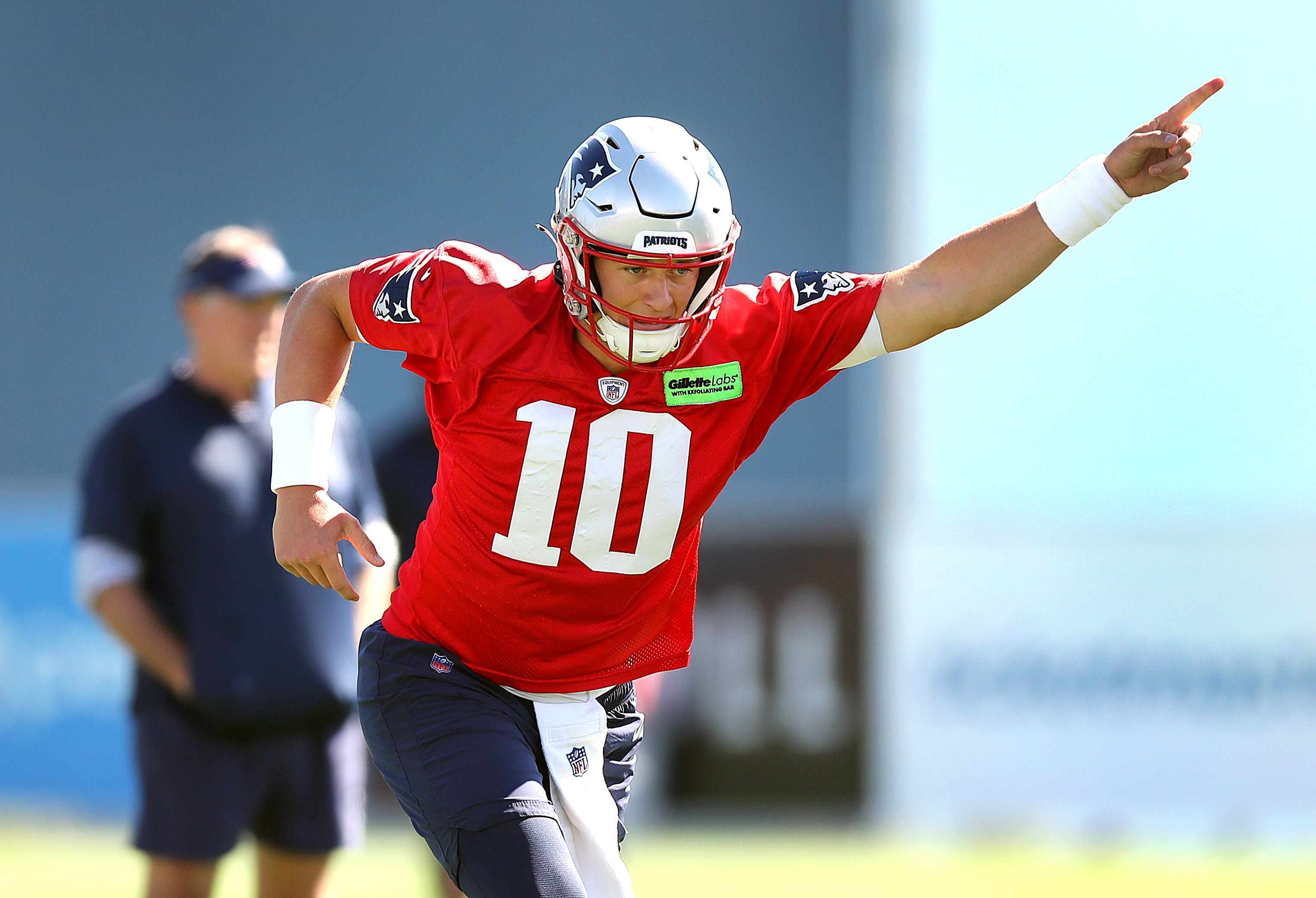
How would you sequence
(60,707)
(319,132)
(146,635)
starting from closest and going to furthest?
1. (146,635)
2. (60,707)
3. (319,132)

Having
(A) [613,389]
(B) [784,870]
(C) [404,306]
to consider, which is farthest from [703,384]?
(B) [784,870]

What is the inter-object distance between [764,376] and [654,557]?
0.41 m

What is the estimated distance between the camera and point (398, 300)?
3.07 m

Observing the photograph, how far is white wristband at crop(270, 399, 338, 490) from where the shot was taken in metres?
3.05

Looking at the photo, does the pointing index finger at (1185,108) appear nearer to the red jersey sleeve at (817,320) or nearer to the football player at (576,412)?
the football player at (576,412)

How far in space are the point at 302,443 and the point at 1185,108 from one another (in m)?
1.77

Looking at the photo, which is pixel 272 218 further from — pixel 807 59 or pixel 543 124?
pixel 807 59

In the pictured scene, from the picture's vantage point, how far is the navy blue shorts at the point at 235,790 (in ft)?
13.5

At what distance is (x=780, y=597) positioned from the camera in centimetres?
887

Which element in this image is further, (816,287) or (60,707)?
(60,707)

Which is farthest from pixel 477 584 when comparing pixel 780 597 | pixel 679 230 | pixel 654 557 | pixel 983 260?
pixel 780 597

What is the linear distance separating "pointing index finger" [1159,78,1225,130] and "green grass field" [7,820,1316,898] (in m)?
4.48

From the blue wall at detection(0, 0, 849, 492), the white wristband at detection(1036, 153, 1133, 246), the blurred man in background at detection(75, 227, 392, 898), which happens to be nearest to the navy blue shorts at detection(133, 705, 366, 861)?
the blurred man in background at detection(75, 227, 392, 898)

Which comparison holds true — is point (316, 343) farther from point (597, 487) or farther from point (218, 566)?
point (218, 566)
